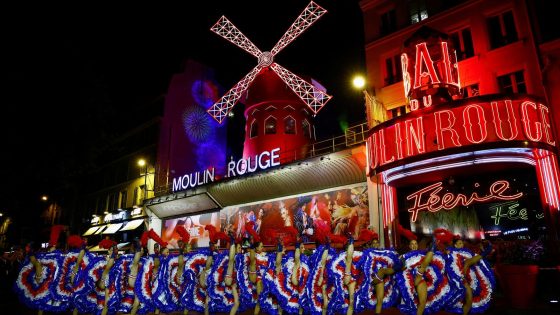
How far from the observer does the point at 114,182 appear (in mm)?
40812

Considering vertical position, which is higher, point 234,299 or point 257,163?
point 257,163

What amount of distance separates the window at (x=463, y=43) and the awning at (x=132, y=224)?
89.2 feet

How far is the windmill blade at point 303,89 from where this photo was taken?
25625 millimetres

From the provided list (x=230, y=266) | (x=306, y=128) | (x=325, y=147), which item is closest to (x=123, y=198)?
(x=306, y=128)

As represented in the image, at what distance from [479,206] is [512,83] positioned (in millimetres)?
5097

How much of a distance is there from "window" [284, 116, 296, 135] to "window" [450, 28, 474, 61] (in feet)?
40.6

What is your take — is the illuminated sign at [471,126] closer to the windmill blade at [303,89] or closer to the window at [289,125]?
the windmill blade at [303,89]

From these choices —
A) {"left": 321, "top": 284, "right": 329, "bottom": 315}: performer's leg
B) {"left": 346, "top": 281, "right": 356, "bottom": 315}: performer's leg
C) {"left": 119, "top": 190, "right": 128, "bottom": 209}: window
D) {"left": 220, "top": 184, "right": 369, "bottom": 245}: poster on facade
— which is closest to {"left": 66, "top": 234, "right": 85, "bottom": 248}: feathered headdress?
{"left": 321, "top": 284, "right": 329, "bottom": 315}: performer's leg

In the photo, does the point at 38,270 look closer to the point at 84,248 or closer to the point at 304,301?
the point at 84,248

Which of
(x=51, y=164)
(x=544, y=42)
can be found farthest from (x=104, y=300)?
(x=544, y=42)

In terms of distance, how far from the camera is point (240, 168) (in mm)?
23766

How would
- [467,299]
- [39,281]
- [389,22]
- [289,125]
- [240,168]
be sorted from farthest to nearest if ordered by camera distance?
1. [289,125]
2. [240,168]
3. [389,22]
4. [39,281]
5. [467,299]

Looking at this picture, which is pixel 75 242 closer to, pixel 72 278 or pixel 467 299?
pixel 72 278

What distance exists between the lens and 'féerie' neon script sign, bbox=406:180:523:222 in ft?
48.7
